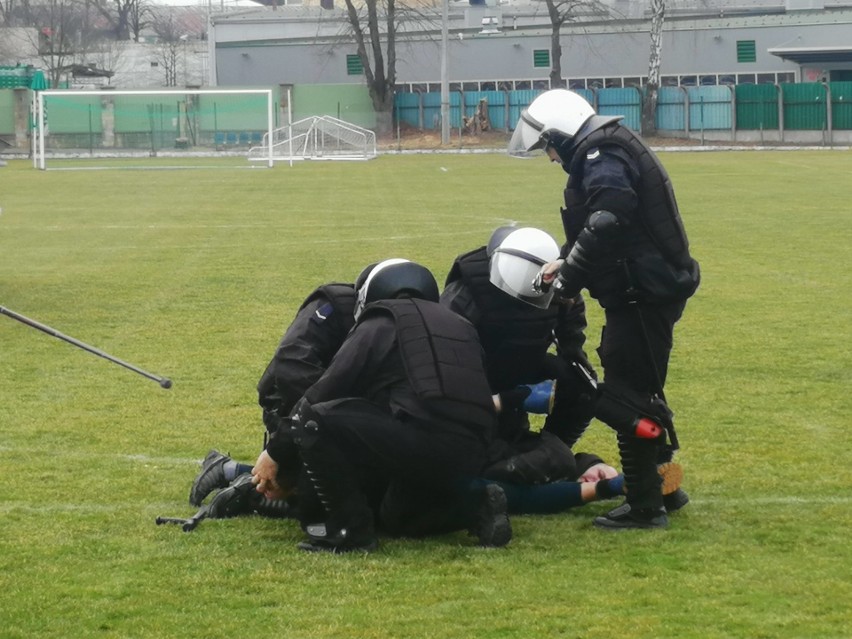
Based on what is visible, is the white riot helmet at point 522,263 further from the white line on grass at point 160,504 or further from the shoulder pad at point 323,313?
the white line on grass at point 160,504

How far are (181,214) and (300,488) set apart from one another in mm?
21712

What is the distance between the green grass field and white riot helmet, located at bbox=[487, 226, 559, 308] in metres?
1.12

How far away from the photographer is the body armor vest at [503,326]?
7.12 metres

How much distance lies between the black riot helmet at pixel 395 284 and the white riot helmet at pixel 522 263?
49 centimetres

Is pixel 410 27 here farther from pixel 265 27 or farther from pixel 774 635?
pixel 774 635

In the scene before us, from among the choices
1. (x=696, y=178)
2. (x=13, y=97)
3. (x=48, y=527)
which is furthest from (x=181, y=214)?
(x=13, y=97)

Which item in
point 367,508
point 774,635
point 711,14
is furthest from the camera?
point 711,14

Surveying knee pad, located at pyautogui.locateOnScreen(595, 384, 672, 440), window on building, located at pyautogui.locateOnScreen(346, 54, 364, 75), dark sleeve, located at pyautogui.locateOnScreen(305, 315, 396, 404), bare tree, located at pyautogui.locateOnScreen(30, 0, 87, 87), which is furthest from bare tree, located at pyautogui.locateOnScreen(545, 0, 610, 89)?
dark sleeve, located at pyautogui.locateOnScreen(305, 315, 396, 404)

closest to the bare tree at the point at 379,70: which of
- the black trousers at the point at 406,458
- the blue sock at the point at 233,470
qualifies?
the blue sock at the point at 233,470

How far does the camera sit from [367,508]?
645 cm

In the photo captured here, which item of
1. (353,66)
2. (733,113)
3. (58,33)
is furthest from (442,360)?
(58,33)

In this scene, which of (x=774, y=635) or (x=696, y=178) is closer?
(x=774, y=635)

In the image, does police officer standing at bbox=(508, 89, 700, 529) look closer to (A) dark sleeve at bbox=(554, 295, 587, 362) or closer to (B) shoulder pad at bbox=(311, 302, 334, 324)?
(A) dark sleeve at bbox=(554, 295, 587, 362)

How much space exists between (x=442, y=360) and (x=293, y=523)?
1.30 m
